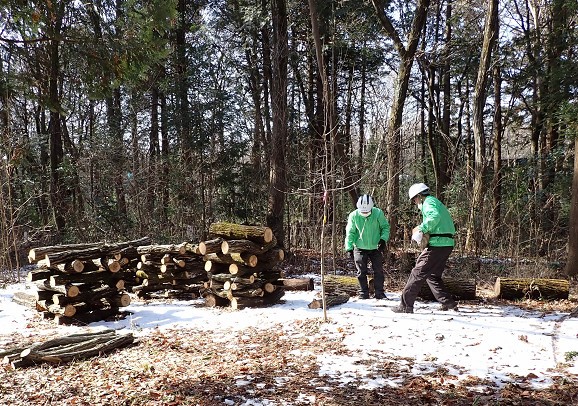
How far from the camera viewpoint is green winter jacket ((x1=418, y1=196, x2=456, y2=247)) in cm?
702

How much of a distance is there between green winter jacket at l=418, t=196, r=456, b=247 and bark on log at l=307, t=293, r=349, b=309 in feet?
6.59

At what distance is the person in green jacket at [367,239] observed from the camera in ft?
28.0

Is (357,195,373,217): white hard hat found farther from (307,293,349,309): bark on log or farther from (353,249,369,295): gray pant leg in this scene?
(307,293,349,309): bark on log

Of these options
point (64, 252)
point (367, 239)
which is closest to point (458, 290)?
point (367, 239)

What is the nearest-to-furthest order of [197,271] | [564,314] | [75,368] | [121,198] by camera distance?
[75,368] → [564,314] → [197,271] → [121,198]

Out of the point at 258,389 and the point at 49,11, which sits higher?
the point at 49,11

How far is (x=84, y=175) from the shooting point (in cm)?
1672

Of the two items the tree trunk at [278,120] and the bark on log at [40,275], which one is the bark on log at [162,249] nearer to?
the bark on log at [40,275]

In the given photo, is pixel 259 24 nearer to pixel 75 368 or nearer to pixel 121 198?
pixel 121 198

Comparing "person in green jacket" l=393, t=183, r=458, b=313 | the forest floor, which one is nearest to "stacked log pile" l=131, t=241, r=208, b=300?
the forest floor

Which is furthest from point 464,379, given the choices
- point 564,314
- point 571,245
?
point 571,245

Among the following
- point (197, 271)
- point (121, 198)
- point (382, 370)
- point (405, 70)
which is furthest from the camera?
point (121, 198)

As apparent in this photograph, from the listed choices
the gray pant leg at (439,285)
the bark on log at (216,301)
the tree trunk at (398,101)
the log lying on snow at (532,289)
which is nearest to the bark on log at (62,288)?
the bark on log at (216,301)

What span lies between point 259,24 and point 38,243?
439 inches
